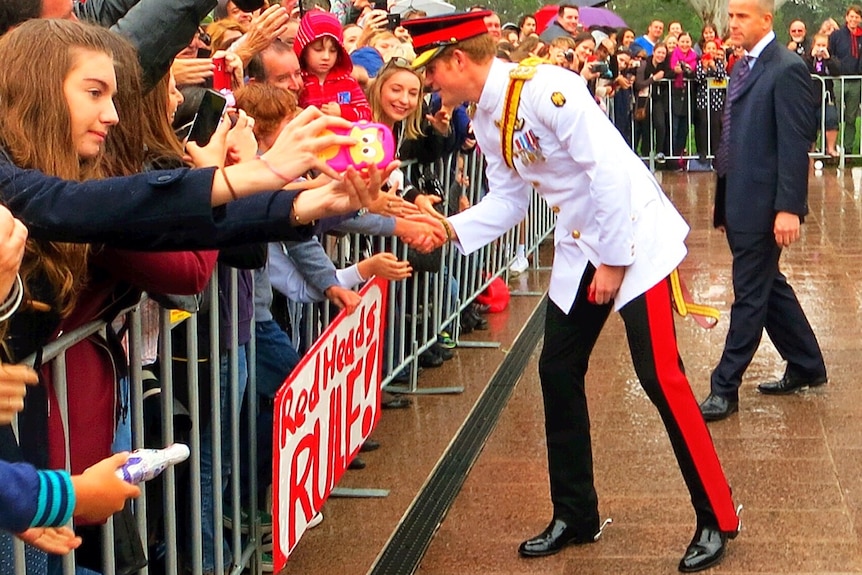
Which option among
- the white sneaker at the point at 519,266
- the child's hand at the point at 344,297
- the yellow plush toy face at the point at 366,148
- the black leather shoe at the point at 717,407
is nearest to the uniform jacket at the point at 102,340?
the yellow plush toy face at the point at 366,148

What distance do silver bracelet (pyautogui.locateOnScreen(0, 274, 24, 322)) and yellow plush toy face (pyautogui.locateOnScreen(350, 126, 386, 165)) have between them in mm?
Answer: 659

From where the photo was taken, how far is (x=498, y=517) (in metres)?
5.19

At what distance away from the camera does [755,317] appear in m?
6.60

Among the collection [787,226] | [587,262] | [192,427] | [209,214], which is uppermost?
[209,214]

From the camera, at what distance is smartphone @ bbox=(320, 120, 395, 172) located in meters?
2.57

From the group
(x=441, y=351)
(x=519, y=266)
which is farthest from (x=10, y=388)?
(x=519, y=266)

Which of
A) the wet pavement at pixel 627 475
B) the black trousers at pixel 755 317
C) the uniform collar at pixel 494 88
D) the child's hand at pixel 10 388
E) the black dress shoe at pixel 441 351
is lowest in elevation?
the wet pavement at pixel 627 475

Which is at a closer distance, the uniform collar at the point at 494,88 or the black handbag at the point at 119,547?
the black handbag at the point at 119,547

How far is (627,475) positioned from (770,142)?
6.38ft

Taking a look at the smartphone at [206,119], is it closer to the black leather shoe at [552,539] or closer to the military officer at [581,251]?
the military officer at [581,251]

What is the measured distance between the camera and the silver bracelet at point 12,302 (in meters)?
2.35

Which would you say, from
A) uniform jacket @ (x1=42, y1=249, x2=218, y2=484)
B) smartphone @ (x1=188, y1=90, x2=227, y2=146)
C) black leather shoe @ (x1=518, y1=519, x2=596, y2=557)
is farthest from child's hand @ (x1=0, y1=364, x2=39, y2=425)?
black leather shoe @ (x1=518, y1=519, x2=596, y2=557)

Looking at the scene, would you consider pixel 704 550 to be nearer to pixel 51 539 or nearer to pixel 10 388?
pixel 51 539

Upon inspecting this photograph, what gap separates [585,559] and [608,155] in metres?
1.44
